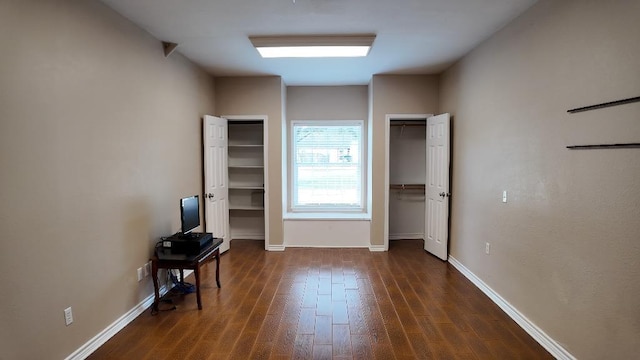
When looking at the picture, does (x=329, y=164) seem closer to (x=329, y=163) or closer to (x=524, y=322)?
(x=329, y=163)

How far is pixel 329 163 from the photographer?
214 inches

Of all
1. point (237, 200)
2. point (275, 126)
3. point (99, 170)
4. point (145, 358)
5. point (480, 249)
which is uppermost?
point (275, 126)

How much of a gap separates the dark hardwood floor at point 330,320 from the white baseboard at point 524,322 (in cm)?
5

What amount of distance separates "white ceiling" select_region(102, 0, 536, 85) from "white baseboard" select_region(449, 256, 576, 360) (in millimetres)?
2601

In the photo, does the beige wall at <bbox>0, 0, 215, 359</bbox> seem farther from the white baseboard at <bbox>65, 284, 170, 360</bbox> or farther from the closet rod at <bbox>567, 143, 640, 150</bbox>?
the closet rod at <bbox>567, 143, 640, 150</bbox>

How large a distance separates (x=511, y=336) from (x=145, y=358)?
279 centimetres

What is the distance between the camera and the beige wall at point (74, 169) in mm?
1778

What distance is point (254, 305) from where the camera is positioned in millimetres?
3014

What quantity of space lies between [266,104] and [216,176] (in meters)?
1.33

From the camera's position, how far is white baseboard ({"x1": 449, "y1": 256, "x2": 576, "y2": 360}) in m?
2.20

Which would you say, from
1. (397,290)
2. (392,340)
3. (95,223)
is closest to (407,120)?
(397,290)

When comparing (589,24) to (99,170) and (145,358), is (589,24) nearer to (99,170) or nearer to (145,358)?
(99,170)

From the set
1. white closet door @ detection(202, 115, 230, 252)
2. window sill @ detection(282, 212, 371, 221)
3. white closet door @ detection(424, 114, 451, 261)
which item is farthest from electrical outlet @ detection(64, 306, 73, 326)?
white closet door @ detection(424, 114, 451, 261)

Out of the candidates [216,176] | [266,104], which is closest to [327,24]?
[266,104]
